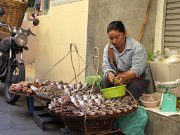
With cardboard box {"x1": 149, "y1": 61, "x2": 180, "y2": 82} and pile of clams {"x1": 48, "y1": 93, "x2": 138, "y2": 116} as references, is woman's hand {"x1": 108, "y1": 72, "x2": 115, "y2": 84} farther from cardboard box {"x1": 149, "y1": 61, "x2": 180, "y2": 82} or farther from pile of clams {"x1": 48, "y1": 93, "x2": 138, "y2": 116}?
cardboard box {"x1": 149, "y1": 61, "x2": 180, "y2": 82}

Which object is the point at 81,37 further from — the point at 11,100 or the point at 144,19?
the point at 11,100

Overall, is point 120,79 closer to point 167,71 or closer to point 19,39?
point 167,71

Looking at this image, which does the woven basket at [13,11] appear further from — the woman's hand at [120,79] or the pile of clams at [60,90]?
the woman's hand at [120,79]

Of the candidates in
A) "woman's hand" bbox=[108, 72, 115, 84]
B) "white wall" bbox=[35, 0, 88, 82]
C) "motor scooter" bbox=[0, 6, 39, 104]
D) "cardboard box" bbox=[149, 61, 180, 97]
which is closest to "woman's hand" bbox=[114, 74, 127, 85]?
"woman's hand" bbox=[108, 72, 115, 84]

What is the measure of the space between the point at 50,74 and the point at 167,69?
2627 mm

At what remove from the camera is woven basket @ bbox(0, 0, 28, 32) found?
5977mm

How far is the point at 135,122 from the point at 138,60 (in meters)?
0.79

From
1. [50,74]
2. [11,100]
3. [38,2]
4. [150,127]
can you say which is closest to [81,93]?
[150,127]

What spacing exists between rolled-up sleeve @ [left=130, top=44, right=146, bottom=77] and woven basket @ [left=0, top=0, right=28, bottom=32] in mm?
2803

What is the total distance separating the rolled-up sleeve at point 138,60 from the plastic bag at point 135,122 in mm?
498

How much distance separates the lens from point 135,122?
385cm

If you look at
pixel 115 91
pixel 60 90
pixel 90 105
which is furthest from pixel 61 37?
pixel 90 105

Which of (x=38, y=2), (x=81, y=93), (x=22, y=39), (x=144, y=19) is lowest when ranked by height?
(x=81, y=93)

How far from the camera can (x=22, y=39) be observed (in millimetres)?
5496
